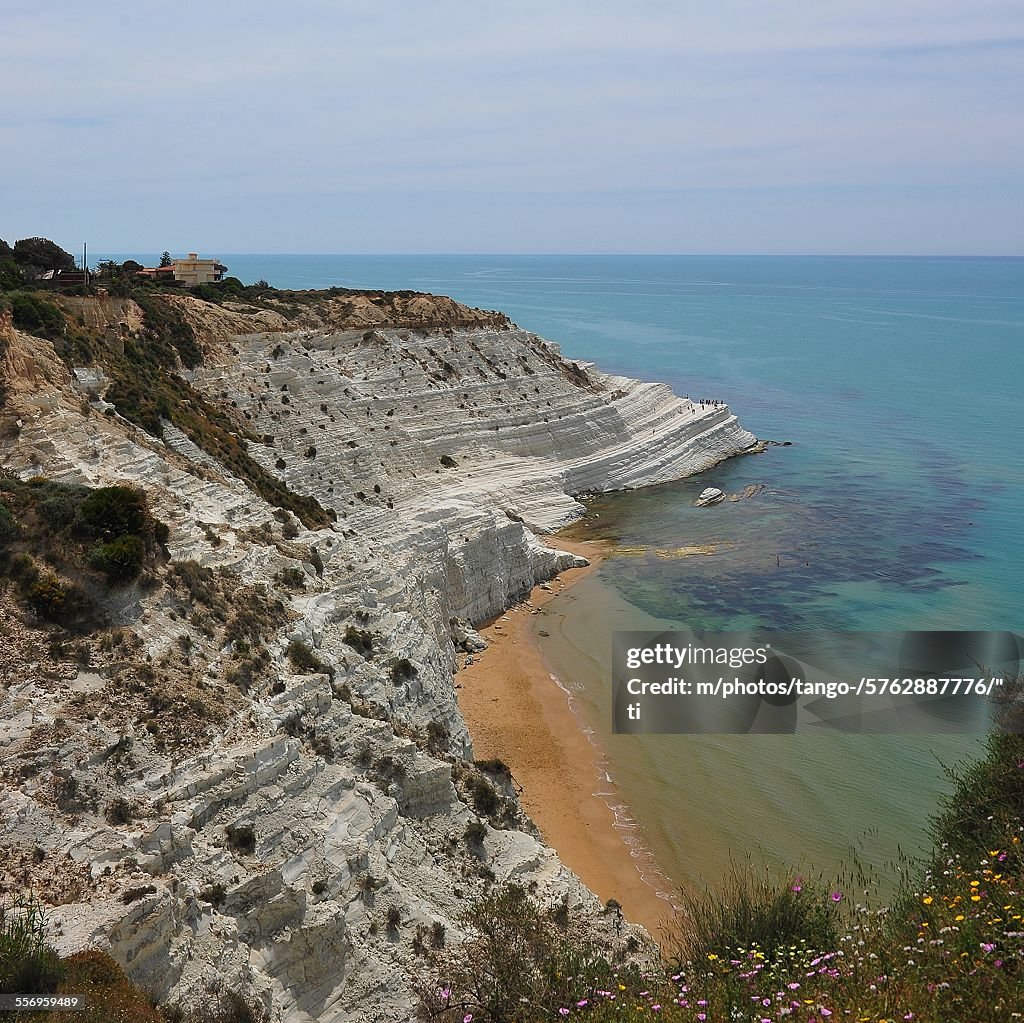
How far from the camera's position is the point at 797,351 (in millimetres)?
121125

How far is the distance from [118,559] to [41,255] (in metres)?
39.5

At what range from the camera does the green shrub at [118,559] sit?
55.2ft

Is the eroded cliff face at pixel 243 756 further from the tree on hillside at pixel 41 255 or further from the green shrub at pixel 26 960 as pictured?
the tree on hillside at pixel 41 255

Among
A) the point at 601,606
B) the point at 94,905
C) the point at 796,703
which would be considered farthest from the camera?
the point at 601,606

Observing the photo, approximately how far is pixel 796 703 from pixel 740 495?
25.9 metres

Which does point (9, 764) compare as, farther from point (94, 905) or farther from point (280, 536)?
point (280, 536)

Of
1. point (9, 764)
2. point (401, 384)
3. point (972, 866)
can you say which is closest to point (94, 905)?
point (9, 764)

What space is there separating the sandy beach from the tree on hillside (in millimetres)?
32552

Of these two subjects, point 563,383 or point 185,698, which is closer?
point 185,698

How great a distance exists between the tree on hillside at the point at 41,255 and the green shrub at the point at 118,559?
36542mm

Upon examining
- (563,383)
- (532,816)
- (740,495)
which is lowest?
(532,816)

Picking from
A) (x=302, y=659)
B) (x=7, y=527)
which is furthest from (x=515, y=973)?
(x=7, y=527)

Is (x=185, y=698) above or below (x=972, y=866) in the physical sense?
above

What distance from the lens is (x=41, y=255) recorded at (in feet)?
161
